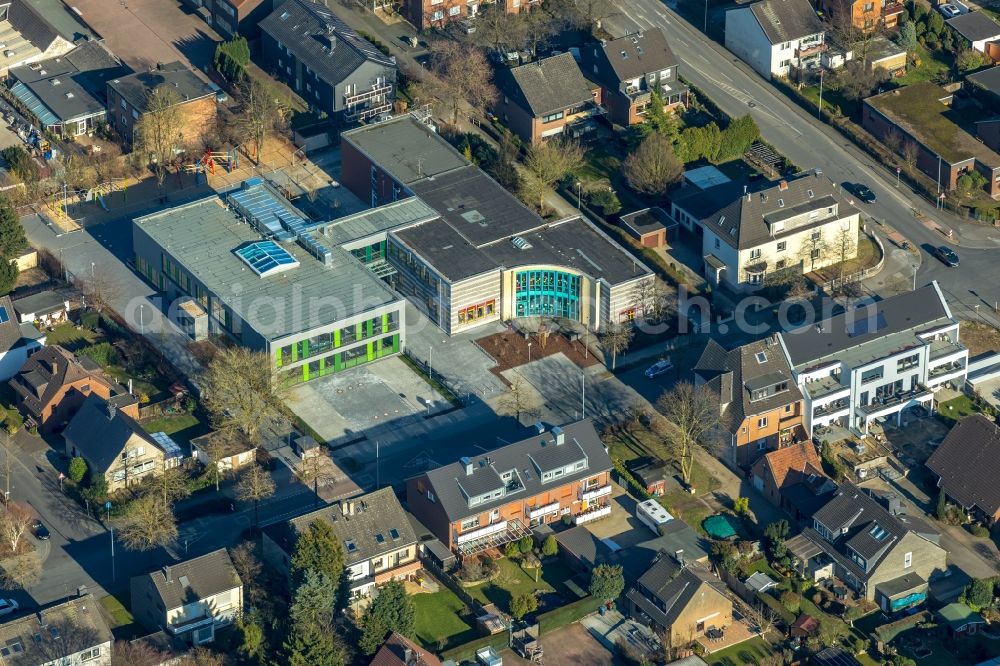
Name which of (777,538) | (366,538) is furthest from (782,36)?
(366,538)

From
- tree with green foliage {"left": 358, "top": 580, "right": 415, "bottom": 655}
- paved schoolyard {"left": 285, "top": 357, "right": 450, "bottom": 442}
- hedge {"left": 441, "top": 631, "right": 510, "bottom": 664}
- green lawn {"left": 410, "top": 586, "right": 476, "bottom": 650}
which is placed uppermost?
tree with green foliage {"left": 358, "top": 580, "right": 415, "bottom": 655}

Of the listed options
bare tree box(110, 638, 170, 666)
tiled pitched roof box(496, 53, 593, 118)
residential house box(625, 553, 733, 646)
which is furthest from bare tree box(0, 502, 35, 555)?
tiled pitched roof box(496, 53, 593, 118)

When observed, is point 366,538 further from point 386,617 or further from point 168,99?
Result: point 168,99

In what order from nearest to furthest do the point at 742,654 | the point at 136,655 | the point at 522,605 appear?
the point at 136,655, the point at 742,654, the point at 522,605

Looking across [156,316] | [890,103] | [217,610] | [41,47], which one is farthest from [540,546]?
[41,47]

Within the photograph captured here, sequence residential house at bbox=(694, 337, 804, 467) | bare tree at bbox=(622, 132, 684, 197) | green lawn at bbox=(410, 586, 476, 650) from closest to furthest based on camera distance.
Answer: green lawn at bbox=(410, 586, 476, 650), residential house at bbox=(694, 337, 804, 467), bare tree at bbox=(622, 132, 684, 197)

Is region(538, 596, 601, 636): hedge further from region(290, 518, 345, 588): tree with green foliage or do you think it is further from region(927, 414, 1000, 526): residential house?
region(927, 414, 1000, 526): residential house

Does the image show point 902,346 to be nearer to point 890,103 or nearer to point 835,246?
point 835,246
